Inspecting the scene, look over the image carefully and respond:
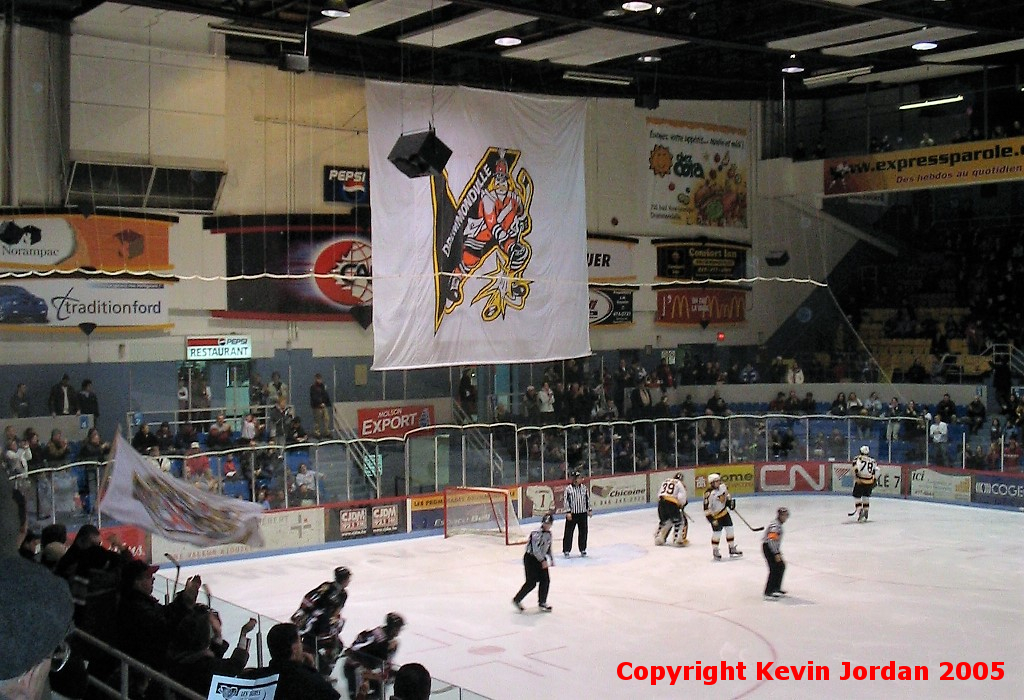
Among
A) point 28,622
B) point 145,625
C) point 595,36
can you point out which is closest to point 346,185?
point 595,36

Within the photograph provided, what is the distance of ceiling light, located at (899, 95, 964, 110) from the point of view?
28906 mm

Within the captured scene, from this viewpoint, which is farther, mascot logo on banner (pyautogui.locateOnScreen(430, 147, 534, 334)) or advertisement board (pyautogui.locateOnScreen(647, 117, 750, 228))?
advertisement board (pyautogui.locateOnScreen(647, 117, 750, 228))

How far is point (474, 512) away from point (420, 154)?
6658 millimetres

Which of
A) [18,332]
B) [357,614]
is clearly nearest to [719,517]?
[357,614]

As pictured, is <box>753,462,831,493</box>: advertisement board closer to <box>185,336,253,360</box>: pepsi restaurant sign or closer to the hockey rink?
the hockey rink

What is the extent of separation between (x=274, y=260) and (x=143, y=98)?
13.2ft

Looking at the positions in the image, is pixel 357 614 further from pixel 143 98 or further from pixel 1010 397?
pixel 1010 397

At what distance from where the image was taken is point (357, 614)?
581 inches

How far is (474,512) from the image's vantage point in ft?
69.2

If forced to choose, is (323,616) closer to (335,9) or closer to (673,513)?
(673,513)

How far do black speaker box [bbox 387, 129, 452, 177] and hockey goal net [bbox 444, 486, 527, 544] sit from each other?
19.3 feet

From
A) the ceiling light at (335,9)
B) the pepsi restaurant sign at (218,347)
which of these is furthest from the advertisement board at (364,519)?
the ceiling light at (335,9)

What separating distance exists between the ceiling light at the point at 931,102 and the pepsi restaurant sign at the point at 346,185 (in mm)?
14757

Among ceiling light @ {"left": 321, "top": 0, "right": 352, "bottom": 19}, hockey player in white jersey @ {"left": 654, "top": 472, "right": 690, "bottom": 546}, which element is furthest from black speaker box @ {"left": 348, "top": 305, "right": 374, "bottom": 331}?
hockey player in white jersey @ {"left": 654, "top": 472, "right": 690, "bottom": 546}
